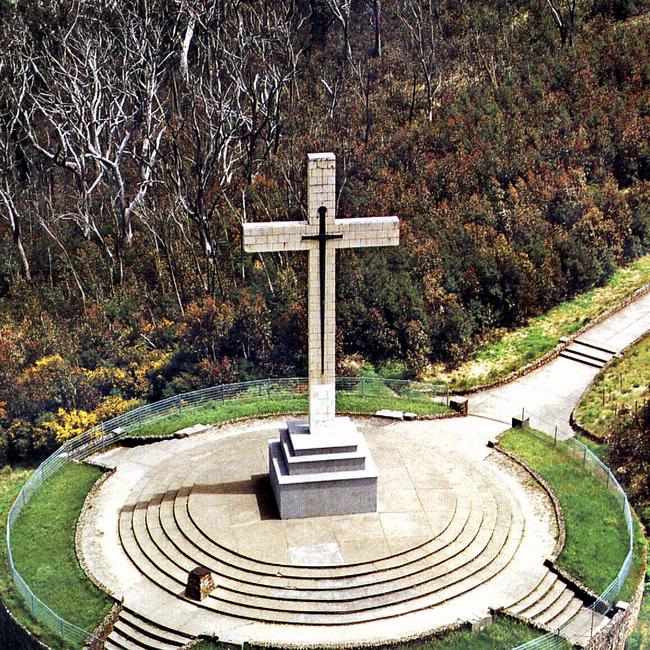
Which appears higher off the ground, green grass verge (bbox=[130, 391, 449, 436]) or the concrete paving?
green grass verge (bbox=[130, 391, 449, 436])

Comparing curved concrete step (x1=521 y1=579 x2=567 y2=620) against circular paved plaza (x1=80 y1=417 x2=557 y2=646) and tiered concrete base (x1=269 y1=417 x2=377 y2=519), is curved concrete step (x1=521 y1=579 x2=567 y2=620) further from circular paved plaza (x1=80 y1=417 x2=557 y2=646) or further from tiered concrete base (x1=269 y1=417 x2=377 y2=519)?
tiered concrete base (x1=269 y1=417 x2=377 y2=519)

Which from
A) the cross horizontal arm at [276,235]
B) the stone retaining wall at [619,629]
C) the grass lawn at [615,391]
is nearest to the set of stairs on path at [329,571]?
the stone retaining wall at [619,629]

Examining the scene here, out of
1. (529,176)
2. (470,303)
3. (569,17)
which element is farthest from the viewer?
(569,17)

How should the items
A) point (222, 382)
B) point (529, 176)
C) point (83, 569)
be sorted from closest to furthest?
1. point (83, 569)
2. point (222, 382)
3. point (529, 176)

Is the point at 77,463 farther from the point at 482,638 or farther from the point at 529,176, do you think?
the point at 529,176

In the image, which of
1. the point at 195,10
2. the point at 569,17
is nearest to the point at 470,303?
the point at 195,10

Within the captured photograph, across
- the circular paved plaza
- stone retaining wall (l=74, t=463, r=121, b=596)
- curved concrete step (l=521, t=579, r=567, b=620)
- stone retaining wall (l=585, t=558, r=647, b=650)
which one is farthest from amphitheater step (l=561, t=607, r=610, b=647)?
stone retaining wall (l=74, t=463, r=121, b=596)

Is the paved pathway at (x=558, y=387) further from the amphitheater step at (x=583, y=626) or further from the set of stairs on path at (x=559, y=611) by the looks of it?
the amphitheater step at (x=583, y=626)
